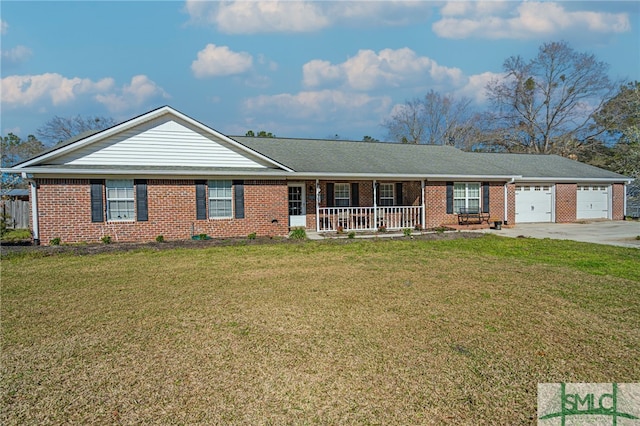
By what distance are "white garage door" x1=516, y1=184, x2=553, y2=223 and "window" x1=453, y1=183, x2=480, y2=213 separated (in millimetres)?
3517

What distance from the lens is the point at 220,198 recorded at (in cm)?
1498

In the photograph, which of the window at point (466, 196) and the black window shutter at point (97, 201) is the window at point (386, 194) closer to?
the window at point (466, 196)

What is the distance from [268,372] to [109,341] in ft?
6.84

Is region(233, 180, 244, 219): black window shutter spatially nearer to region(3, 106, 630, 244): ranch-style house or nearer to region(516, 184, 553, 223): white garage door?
region(3, 106, 630, 244): ranch-style house

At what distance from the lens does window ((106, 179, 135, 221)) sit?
13.7 m

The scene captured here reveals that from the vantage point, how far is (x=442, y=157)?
69.6ft

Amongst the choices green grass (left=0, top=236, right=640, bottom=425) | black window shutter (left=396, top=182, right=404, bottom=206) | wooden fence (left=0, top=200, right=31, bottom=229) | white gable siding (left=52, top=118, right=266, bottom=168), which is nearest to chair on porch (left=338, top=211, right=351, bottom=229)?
black window shutter (left=396, top=182, right=404, bottom=206)

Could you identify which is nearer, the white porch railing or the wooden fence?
the white porch railing

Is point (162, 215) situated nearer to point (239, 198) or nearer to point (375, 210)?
point (239, 198)

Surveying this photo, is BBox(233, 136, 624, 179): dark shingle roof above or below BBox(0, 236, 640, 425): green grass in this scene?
above

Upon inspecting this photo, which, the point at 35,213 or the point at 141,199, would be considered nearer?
the point at 35,213

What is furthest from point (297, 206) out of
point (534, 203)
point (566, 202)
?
point (566, 202)

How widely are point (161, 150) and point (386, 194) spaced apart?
1018cm

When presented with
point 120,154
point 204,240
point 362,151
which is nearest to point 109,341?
point 204,240
